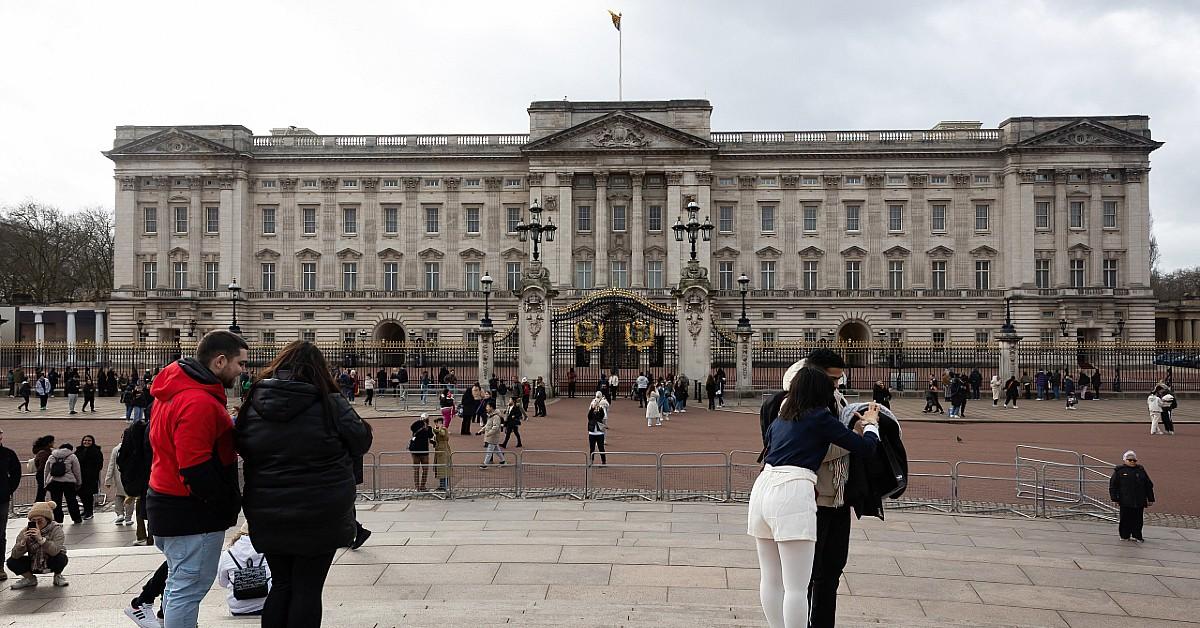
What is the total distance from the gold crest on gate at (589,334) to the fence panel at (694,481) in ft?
64.7

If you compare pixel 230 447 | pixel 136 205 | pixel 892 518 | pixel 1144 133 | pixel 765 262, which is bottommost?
pixel 892 518

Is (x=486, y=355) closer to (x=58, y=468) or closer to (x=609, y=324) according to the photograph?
(x=609, y=324)

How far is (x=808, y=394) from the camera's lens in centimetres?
501

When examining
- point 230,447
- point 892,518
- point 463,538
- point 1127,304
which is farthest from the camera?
point 1127,304

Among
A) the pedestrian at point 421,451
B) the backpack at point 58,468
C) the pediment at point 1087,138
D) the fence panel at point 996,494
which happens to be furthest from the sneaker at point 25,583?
the pediment at point 1087,138

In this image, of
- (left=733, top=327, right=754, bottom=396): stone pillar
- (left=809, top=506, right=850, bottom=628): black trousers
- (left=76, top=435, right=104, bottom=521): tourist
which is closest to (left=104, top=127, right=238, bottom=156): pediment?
(left=733, top=327, right=754, bottom=396): stone pillar

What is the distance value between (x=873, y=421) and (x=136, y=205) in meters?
68.2

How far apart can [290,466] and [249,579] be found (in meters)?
2.42

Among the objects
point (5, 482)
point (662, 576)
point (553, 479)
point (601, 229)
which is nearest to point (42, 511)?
point (5, 482)

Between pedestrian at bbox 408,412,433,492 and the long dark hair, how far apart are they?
9.13 metres

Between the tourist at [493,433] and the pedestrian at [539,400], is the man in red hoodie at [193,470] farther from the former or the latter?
the pedestrian at [539,400]

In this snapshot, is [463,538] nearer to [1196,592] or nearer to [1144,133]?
[1196,592]

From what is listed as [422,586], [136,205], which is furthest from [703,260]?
[422,586]

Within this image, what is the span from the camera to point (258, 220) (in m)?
62.7
